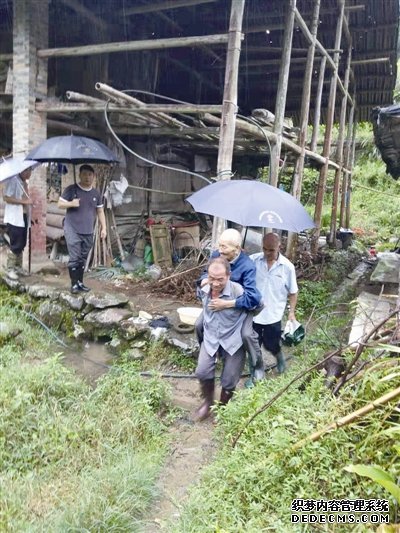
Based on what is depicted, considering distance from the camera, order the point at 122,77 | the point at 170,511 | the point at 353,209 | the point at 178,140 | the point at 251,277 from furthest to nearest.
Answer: the point at 353,209 < the point at 178,140 < the point at 122,77 < the point at 251,277 < the point at 170,511

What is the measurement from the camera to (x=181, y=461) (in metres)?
3.42

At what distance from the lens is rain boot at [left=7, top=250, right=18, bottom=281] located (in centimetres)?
659

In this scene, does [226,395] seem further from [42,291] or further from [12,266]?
[12,266]

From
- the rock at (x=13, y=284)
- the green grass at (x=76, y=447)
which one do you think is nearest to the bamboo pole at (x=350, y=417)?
the green grass at (x=76, y=447)

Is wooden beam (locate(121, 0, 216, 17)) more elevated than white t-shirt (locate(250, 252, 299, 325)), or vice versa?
wooden beam (locate(121, 0, 216, 17))

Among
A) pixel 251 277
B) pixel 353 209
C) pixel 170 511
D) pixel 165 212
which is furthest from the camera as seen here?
pixel 353 209

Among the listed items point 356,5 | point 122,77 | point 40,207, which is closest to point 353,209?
point 356,5

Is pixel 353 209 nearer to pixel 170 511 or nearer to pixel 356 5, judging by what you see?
pixel 356 5

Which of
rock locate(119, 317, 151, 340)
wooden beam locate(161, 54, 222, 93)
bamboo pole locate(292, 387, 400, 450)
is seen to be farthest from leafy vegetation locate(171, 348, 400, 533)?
wooden beam locate(161, 54, 222, 93)

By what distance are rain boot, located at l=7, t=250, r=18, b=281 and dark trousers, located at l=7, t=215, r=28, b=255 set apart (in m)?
0.29

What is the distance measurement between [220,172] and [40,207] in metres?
3.41

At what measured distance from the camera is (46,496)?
286 centimetres

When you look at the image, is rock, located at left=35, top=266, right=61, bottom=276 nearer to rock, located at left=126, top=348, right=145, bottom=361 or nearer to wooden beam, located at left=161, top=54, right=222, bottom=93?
rock, located at left=126, top=348, right=145, bottom=361

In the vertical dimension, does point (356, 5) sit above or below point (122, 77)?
above
